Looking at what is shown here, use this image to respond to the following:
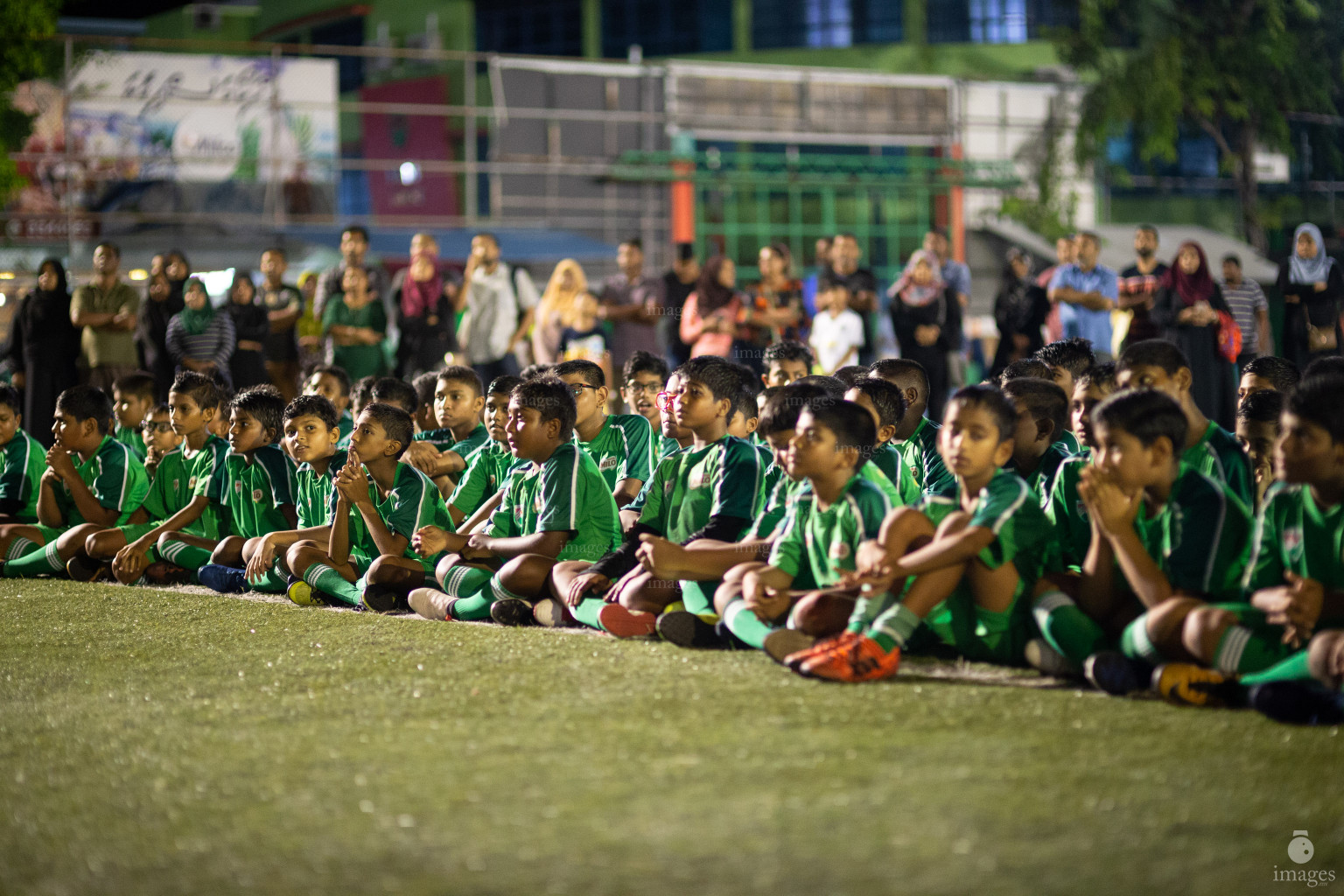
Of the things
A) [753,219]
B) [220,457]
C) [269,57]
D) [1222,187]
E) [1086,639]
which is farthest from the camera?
[1222,187]

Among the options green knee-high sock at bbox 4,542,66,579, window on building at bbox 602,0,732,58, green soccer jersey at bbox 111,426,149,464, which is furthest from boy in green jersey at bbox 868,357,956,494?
window on building at bbox 602,0,732,58

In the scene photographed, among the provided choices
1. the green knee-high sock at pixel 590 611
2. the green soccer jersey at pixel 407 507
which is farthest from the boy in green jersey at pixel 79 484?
the green knee-high sock at pixel 590 611

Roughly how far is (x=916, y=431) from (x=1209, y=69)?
49.2ft

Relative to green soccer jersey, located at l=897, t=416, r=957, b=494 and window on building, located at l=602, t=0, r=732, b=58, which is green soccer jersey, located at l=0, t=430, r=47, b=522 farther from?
window on building, located at l=602, t=0, r=732, b=58

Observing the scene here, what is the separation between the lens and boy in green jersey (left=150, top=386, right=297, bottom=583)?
19.7 ft

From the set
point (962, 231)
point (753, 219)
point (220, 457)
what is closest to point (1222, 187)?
point (962, 231)

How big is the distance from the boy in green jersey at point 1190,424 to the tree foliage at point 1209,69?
585 inches

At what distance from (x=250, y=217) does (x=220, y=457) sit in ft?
27.0

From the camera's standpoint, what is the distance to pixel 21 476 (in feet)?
22.1

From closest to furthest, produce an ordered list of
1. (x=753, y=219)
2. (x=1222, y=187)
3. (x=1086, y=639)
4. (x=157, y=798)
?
(x=157, y=798)
(x=1086, y=639)
(x=753, y=219)
(x=1222, y=187)

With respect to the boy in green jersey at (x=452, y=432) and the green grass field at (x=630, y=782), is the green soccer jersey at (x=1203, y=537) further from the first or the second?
the boy in green jersey at (x=452, y=432)

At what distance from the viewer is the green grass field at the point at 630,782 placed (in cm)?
235

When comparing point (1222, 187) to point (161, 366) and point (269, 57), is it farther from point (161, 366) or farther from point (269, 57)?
point (161, 366)

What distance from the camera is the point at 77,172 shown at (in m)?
13.4
